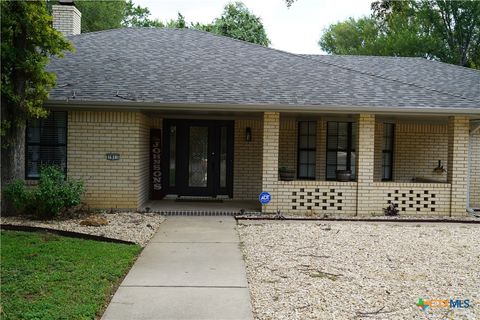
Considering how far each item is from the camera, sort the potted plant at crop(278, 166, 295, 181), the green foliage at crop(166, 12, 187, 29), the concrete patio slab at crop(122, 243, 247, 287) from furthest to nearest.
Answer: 1. the green foliage at crop(166, 12, 187, 29)
2. the potted plant at crop(278, 166, 295, 181)
3. the concrete patio slab at crop(122, 243, 247, 287)

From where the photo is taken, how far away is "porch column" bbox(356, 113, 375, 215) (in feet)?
40.8

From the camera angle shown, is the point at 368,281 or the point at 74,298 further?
the point at 368,281

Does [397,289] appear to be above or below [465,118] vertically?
below

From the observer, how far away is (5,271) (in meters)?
6.52

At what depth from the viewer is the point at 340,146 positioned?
15.0 meters

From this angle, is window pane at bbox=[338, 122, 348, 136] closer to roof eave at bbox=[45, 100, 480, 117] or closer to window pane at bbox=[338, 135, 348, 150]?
window pane at bbox=[338, 135, 348, 150]

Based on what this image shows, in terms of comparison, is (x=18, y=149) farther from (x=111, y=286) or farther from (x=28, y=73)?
(x=111, y=286)

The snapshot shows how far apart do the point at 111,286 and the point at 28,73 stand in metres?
6.21

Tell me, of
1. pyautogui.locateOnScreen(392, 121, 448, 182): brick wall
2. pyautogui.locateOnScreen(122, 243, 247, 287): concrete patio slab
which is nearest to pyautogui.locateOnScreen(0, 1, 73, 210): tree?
pyautogui.locateOnScreen(122, 243, 247, 287): concrete patio slab

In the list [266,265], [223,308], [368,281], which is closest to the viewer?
[223,308]

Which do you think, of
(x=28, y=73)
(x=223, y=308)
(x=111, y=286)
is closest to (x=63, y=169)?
(x=28, y=73)

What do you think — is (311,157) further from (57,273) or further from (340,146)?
(57,273)

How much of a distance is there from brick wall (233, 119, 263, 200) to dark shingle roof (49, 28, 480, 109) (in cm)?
177

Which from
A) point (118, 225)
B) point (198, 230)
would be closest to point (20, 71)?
point (118, 225)
